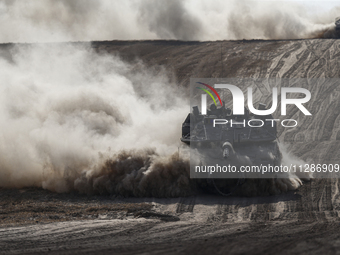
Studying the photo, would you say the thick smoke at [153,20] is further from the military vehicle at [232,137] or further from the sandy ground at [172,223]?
the sandy ground at [172,223]

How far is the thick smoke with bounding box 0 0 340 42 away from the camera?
144 feet

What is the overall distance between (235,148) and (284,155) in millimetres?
2930

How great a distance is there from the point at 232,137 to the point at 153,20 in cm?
3101

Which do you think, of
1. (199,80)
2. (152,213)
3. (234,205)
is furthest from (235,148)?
(199,80)

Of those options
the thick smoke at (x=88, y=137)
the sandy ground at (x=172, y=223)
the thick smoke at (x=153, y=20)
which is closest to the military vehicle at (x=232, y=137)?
the thick smoke at (x=88, y=137)

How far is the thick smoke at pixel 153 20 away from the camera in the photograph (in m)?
43.8

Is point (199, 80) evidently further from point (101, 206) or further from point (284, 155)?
point (101, 206)

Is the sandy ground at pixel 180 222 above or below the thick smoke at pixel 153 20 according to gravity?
below

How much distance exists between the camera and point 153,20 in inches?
1821

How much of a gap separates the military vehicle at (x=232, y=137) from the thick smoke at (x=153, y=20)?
1010 inches

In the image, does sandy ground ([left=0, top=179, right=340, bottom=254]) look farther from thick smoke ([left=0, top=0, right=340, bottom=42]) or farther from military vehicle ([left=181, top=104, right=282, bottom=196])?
thick smoke ([left=0, top=0, right=340, bottom=42])

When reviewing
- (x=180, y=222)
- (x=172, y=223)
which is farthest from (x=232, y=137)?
(x=172, y=223)

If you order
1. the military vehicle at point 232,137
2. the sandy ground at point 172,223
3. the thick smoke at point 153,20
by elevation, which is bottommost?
the sandy ground at point 172,223

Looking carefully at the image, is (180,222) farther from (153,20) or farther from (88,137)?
(153,20)
